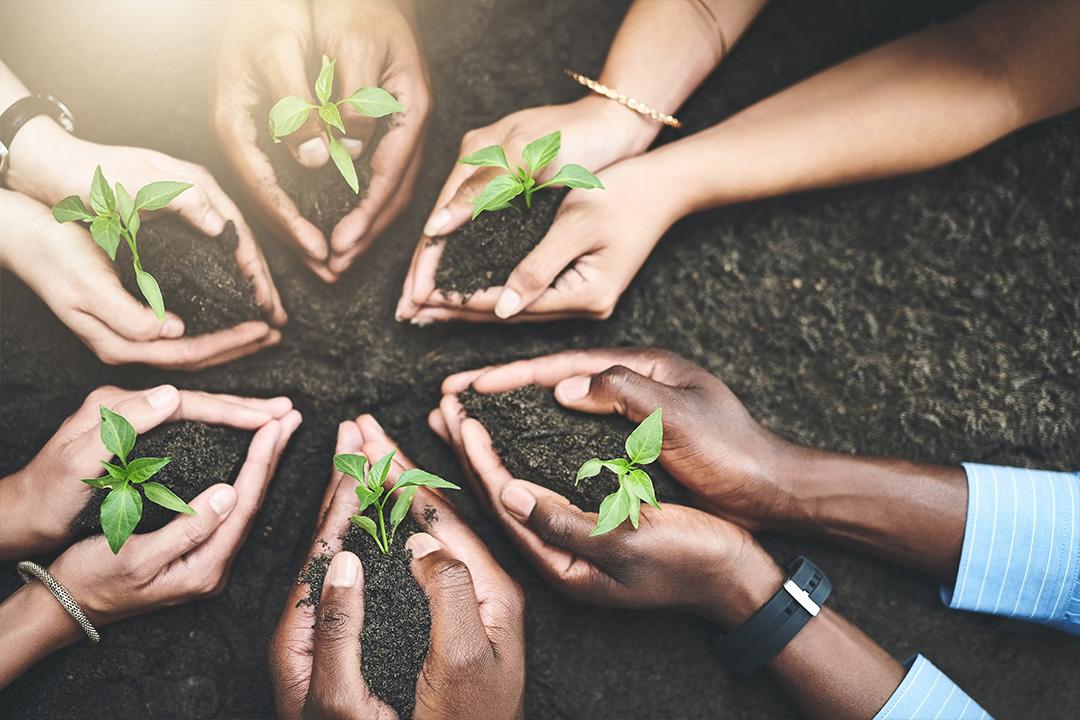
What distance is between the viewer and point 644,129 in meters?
1.33

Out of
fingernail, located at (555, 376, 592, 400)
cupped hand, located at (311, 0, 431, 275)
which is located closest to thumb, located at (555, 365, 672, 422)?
fingernail, located at (555, 376, 592, 400)

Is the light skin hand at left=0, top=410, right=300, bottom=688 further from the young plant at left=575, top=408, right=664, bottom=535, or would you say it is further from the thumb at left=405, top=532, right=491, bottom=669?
the young plant at left=575, top=408, right=664, bottom=535

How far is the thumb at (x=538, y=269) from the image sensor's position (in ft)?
3.96

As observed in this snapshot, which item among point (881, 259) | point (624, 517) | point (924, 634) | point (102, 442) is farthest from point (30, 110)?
point (924, 634)

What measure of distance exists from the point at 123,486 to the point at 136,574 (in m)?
0.18

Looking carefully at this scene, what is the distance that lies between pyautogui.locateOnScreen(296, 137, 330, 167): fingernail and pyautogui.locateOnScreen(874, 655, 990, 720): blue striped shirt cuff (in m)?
1.25

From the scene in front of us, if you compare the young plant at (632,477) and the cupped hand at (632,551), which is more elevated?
the young plant at (632,477)

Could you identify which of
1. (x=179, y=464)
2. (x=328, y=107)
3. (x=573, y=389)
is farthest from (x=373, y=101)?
(x=179, y=464)

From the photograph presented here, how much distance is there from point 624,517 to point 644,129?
680 millimetres

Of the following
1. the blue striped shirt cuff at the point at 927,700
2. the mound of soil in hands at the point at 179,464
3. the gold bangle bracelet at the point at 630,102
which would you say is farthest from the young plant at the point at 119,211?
the blue striped shirt cuff at the point at 927,700

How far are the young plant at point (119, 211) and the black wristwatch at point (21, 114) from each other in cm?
15

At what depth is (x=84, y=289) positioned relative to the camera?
1.18 m

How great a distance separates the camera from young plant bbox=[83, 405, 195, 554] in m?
1.05

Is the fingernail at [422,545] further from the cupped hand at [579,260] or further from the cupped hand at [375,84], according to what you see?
the cupped hand at [375,84]
